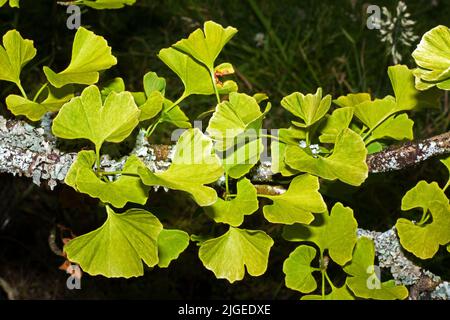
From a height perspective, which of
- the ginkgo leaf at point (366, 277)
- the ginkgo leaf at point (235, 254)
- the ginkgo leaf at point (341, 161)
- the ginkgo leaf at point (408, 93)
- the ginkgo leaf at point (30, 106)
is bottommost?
the ginkgo leaf at point (366, 277)

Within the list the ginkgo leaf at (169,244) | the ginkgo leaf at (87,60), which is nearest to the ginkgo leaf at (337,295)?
the ginkgo leaf at (169,244)

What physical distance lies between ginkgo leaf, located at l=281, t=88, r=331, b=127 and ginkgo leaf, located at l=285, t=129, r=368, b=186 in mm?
22

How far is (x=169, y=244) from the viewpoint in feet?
1.55

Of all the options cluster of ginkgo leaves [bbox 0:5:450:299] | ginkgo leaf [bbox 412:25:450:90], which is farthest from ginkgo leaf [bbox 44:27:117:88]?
ginkgo leaf [bbox 412:25:450:90]

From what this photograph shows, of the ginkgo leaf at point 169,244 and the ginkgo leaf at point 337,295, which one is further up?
the ginkgo leaf at point 169,244

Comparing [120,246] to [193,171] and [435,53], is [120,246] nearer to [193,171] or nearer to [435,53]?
[193,171]

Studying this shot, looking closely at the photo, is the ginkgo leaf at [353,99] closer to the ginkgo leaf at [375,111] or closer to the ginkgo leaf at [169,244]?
the ginkgo leaf at [375,111]

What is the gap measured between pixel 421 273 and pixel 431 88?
20 centimetres

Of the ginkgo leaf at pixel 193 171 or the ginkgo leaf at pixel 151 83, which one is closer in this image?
the ginkgo leaf at pixel 193 171

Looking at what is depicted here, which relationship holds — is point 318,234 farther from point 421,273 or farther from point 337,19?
point 337,19

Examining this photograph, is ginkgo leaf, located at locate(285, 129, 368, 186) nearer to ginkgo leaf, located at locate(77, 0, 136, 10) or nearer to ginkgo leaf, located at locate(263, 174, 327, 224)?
ginkgo leaf, located at locate(263, 174, 327, 224)

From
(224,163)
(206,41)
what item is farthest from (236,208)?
(206,41)

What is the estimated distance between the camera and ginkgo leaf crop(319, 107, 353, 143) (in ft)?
1.53

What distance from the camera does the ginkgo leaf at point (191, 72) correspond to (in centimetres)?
47
